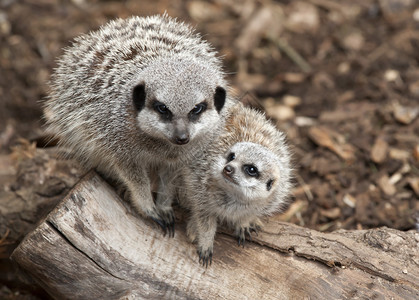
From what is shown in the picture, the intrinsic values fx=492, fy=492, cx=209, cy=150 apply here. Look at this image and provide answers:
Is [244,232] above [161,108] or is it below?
below

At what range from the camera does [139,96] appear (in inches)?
142

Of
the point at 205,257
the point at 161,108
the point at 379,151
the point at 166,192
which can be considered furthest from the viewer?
the point at 379,151

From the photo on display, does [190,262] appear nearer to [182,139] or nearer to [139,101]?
[182,139]

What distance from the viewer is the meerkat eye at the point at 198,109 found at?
355 centimetres

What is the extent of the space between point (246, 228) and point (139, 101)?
4.09 ft

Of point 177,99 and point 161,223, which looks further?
point 161,223

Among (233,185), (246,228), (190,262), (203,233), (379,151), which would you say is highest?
(233,185)

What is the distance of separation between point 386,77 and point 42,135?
4094mm

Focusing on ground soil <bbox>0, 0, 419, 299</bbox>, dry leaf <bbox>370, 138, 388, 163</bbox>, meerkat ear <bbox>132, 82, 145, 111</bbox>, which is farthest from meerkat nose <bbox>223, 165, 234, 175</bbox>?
dry leaf <bbox>370, 138, 388, 163</bbox>

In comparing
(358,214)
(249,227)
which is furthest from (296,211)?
(249,227)

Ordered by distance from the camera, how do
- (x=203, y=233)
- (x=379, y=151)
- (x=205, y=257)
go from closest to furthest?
(x=205, y=257)
(x=203, y=233)
(x=379, y=151)

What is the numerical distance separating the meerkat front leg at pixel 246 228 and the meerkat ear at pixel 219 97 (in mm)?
895

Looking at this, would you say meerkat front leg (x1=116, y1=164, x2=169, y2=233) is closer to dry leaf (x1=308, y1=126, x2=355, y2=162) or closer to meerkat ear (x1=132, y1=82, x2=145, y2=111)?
meerkat ear (x1=132, y1=82, x2=145, y2=111)

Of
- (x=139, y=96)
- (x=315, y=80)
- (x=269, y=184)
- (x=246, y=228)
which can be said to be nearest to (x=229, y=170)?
(x=269, y=184)
